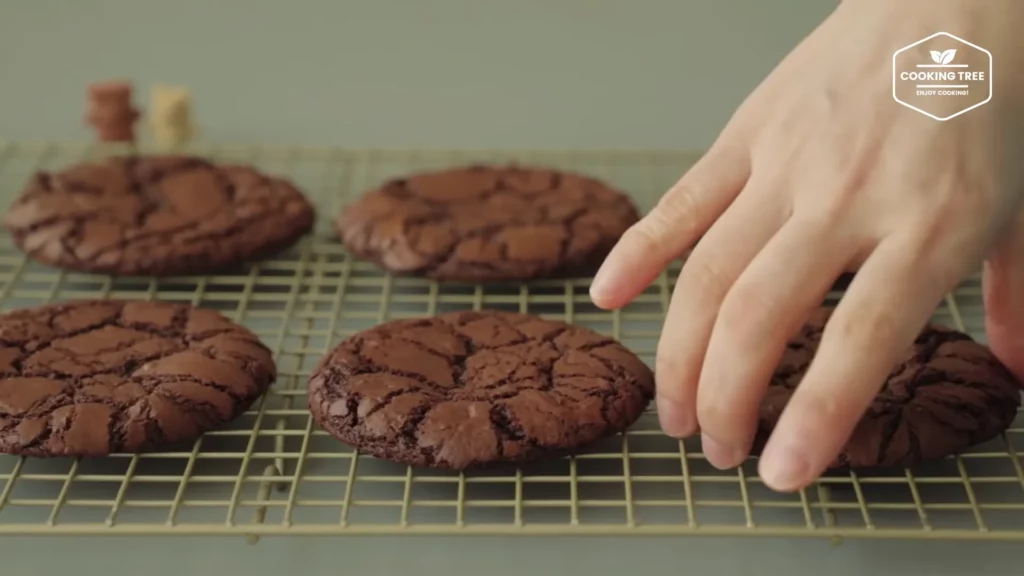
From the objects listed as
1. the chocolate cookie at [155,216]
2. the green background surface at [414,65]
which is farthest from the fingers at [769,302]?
the green background surface at [414,65]

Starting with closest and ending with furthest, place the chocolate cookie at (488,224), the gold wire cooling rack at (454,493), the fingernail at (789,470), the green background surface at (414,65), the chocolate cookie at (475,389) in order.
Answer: the fingernail at (789,470) < the gold wire cooling rack at (454,493) < the chocolate cookie at (475,389) < the chocolate cookie at (488,224) < the green background surface at (414,65)

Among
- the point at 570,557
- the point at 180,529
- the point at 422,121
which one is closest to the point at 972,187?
the point at 570,557

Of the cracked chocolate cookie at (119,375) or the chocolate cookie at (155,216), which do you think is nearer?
the cracked chocolate cookie at (119,375)

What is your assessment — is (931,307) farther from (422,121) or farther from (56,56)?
(56,56)

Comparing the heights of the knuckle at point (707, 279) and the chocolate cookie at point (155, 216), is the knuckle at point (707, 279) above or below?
above

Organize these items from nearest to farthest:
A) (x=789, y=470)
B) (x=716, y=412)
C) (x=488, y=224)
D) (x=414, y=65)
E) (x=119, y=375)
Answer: (x=789, y=470) < (x=716, y=412) < (x=119, y=375) < (x=488, y=224) < (x=414, y=65)

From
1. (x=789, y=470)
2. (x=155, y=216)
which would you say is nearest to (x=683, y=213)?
(x=789, y=470)

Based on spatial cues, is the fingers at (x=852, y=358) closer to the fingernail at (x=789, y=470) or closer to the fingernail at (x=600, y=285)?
the fingernail at (x=789, y=470)

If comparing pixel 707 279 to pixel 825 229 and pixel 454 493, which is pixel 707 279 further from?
pixel 454 493
